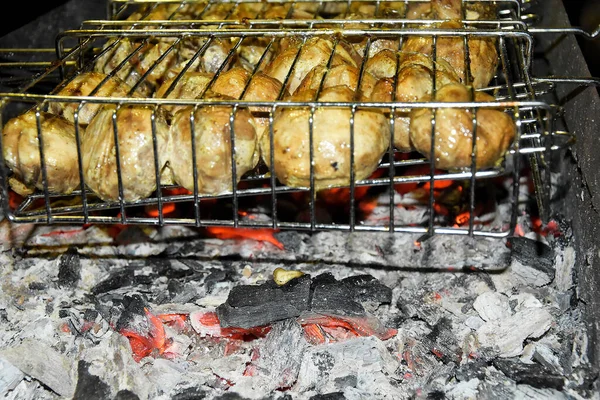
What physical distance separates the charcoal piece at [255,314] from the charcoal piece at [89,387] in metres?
0.64

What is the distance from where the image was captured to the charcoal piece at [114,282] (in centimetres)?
375

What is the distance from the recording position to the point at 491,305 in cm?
347

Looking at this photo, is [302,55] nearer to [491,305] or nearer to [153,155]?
[153,155]

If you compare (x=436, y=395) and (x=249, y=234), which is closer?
(x=436, y=395)

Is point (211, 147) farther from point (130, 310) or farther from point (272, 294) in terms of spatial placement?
point (130, 310)

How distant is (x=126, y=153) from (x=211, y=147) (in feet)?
1.34

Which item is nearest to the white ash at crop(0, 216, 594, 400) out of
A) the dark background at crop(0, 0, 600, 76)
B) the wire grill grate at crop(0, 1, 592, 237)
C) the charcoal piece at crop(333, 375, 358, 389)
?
the charcoal piece at crop(333, 375, 358, 389)

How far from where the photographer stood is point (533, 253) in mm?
3795

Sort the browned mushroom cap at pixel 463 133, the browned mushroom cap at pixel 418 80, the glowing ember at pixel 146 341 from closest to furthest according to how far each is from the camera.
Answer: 1. the browned mushroom cap at pixel 463 133
2. the browned mushroom cap at pixel 418 80
3. the glowing ember at pixel 146 341

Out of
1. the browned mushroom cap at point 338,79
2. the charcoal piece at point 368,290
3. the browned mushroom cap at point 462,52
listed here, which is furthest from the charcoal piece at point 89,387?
the browned mushroom cap at point 462,52

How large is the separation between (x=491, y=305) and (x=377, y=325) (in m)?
0.63

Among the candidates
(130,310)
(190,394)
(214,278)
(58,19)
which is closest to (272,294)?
(214,278)

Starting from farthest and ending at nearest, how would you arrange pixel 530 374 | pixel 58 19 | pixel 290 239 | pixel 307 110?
pixel 58 19 → pixel 290 239 → pixel 530 374 → pixel 307 110

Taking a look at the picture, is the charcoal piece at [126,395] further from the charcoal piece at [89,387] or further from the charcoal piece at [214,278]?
the charcoal piece at [214,278]
